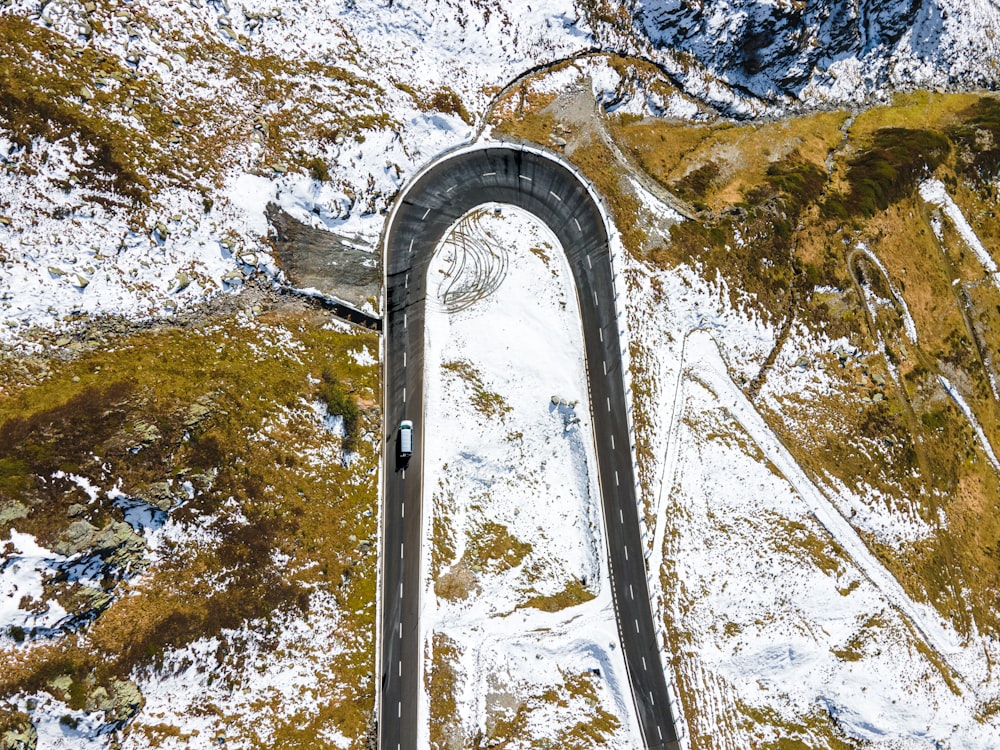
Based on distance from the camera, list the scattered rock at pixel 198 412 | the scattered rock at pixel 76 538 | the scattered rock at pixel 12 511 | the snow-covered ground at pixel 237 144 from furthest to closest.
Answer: the scattered rock at pixel 198 412
the snow-covered ground at pixel 237 144
the scattered rock at pixel 76 538
the scattered rock at pixel 12 511

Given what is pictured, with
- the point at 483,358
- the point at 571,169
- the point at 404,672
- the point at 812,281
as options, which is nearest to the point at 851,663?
the point at 812,281

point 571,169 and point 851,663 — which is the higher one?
point 571,169

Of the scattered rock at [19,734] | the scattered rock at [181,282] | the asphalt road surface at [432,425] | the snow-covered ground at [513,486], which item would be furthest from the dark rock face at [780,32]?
the scattered rock at [19,734]

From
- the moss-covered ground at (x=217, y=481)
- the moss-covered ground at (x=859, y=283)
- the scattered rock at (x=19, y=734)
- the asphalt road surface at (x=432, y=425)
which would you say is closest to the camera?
the scattered rock at (x=19, y=734)

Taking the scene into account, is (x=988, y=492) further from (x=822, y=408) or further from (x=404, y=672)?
(x=404, y=672)

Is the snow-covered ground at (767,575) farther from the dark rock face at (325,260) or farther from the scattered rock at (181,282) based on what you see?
the scattered rock at (181,282)

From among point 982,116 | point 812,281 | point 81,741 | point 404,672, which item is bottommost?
point 81,741

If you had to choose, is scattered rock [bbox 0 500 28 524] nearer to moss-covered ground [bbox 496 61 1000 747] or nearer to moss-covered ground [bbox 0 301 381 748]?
moss-covered ground [bbox 0 301 381 748]
